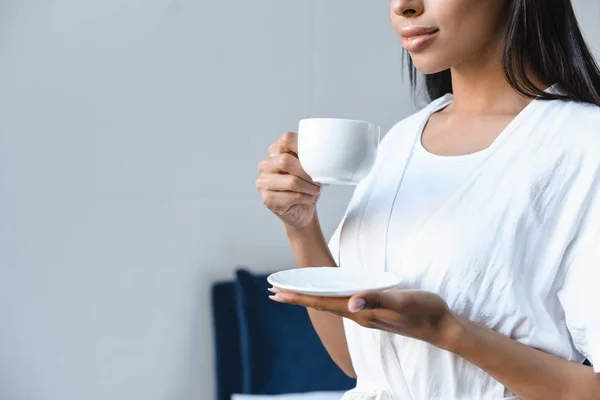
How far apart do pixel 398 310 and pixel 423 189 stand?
31 cm

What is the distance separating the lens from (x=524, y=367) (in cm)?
81

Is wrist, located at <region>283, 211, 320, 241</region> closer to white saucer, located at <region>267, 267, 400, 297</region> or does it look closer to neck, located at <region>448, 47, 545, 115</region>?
white saucer, located at <region>267, 267, 400, 297</region>

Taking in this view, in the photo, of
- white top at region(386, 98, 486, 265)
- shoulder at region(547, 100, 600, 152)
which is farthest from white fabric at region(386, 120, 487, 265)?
shoulder at region(547, 100, 600, 152)

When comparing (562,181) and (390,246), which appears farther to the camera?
(390,246)

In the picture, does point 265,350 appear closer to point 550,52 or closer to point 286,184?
point 286,184

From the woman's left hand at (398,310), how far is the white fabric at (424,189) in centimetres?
19

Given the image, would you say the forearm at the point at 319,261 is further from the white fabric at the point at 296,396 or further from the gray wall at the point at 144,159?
the gray wall at the point at 144,159

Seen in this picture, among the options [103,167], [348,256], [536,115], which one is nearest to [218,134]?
[103,167]

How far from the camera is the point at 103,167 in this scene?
77.1 inches

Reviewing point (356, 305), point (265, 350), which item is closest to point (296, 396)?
point (265, 350)

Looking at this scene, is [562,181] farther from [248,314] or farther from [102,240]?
[102,240]

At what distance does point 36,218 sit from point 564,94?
1.55 meters

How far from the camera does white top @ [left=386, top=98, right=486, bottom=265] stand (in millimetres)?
938

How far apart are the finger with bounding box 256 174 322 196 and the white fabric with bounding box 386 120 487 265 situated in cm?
14
